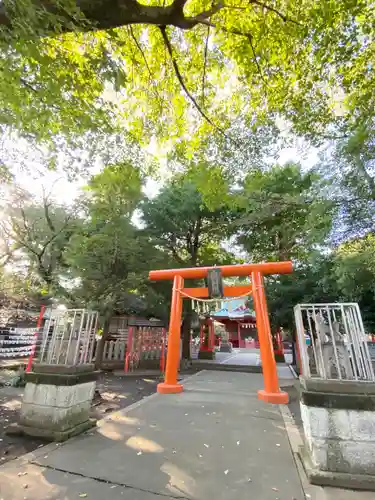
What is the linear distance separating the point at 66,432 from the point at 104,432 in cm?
64

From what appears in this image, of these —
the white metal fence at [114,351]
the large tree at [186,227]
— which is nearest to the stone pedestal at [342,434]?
the large tree at [186,227]

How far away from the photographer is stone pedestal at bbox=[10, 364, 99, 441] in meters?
3.84

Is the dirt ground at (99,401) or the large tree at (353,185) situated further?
the large tree at (353,185)

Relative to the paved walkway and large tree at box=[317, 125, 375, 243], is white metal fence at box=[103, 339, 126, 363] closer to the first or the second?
the paved walkway

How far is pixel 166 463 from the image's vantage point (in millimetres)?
3234

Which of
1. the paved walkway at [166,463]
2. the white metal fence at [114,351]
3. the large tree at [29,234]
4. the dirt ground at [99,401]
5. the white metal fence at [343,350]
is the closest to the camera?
the paved walkway at [166,463]

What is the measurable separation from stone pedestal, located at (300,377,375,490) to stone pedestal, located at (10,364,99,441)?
129 inches

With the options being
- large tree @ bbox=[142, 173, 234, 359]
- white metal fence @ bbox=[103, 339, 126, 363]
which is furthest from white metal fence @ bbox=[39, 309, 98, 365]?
white metal fence @ bbox=[103, 339, 126, 363]

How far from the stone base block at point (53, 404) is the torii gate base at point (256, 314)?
3.35 meters

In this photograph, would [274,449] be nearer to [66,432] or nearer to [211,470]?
[211,470]

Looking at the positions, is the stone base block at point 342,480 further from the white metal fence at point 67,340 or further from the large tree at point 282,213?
the large tree at point 282,213

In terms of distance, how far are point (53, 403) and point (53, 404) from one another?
1 cm

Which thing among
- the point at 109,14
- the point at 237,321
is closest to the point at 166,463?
the point at 109,14

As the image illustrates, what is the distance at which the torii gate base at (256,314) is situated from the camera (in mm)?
6312
